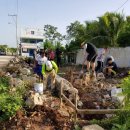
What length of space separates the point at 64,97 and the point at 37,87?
1133 millimetres

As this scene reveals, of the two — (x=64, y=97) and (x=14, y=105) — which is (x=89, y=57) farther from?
(x=14, y=105)

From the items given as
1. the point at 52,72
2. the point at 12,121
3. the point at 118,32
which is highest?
the point at 118,32

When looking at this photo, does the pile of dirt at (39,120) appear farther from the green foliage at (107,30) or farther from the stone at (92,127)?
the green foliage at (107,30)

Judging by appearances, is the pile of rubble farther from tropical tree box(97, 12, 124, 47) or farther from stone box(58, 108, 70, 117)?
tropical tree box(97, 12, 124, 47)

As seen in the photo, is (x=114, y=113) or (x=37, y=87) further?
(x=37, y=87)

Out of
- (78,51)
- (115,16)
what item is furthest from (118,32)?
(78,51)

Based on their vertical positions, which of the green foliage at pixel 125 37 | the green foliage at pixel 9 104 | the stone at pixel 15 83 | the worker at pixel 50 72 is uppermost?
the green foliage at pixel 125 37

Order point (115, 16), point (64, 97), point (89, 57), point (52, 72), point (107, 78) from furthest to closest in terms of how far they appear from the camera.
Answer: point (115, 16) < point (107, 78) < point (89, 57) < point (52, 72) < point (64, 97)

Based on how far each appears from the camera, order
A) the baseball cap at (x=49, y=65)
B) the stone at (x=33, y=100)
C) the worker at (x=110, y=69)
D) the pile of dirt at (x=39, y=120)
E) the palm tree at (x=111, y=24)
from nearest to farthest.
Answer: the pile of dirt at (x=39, y=120) → the stone at (x=33, y=100) → the baseball cap at (x=49, y=65) → the worker at (x=110, y=69) → the palm tree at (x=111, y=24)

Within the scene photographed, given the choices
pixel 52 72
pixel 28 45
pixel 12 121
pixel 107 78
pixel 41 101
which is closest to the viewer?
pixel 12 121

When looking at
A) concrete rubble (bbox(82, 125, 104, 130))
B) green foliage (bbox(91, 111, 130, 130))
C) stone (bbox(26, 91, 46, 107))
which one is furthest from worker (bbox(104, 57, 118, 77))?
concrete rubble (bbox(82, 125, 104, 130))

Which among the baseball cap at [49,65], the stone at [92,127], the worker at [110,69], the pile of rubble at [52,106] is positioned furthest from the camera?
the worker at [110,69]

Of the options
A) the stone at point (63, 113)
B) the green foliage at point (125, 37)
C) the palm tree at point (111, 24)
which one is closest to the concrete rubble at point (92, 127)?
the stone at point (63, 113)

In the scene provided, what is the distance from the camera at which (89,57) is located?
607 inches
